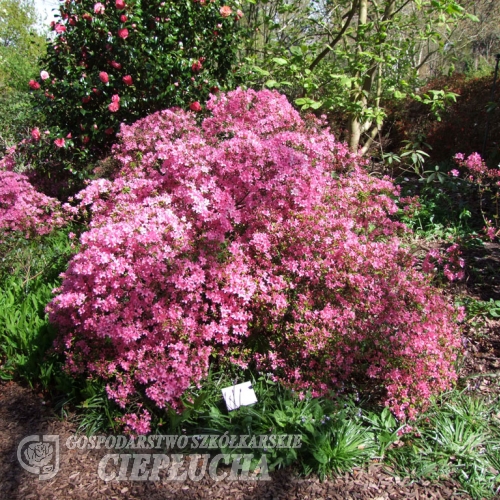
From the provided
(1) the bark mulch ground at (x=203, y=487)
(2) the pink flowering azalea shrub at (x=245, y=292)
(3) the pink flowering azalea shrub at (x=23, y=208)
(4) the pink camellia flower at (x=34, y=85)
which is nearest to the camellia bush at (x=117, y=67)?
(4) the pink camellia flower at (x=34, y=85)

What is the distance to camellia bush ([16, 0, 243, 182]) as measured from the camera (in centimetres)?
442

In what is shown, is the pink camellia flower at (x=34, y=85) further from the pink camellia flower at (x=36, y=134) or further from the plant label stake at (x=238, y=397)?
the plant label stake at (x=238, y=397)

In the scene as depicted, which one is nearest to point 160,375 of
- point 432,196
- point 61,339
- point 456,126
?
point 61,339

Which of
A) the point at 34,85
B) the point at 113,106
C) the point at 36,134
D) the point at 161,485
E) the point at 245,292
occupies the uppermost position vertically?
the point at 34,85

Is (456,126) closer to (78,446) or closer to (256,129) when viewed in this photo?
(256,129)

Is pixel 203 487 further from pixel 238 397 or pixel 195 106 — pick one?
pixel 195 106

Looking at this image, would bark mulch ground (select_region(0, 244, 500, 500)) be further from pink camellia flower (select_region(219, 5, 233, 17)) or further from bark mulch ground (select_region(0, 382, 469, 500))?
pink camellia flower (select_region(219, 5, 233, 17))

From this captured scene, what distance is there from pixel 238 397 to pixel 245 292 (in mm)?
576

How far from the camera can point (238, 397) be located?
2432mm

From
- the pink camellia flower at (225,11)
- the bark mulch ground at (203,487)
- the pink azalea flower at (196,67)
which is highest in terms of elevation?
the pink camellia flower at (225,11)

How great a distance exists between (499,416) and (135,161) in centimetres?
308

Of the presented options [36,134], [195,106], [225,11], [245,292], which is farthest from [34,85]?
[245,292]

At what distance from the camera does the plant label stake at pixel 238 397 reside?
242cm

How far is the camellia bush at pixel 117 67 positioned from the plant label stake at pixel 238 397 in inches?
125
